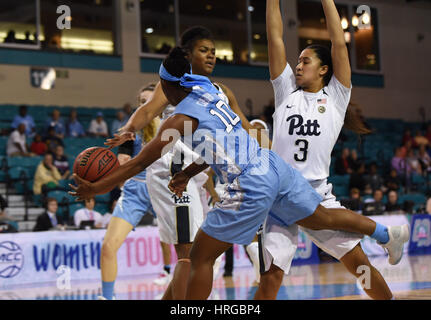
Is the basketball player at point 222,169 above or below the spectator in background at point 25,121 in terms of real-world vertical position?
below

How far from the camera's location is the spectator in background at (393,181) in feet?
48.4

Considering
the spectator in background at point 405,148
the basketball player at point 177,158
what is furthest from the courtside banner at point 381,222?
the basketball player at point 177,158

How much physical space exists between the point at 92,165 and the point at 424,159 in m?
15.5

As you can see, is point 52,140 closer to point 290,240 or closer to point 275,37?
point 275,37

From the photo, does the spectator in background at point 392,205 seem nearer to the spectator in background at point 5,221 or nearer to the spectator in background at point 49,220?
the spectator in background at point 49,220

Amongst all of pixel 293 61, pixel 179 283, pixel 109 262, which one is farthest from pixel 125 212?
pixel 293 61

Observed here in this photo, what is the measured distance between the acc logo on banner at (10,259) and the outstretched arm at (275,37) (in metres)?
6.03

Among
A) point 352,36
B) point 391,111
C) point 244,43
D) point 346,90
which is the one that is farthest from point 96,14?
point 346,90

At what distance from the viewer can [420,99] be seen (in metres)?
21.9

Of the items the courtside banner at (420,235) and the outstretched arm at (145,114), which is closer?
the outstretched arm at (145,114)

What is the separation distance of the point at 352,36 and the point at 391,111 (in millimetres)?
2751

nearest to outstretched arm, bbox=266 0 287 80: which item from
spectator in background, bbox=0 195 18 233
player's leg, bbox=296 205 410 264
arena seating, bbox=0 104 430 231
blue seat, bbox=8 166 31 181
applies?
player's leg, bbox=296 205 410 264

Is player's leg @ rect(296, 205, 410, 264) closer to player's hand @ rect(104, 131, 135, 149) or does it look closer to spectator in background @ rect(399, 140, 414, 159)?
player's hand @ rect(104, 131, 135, 149)
